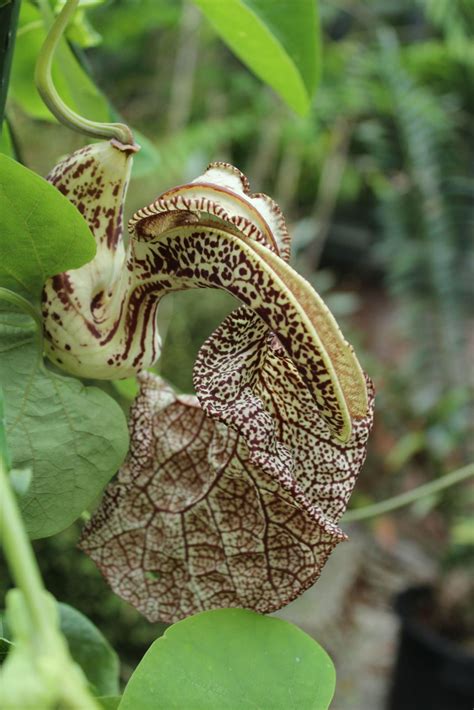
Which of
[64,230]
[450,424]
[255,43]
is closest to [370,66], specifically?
[450,424]

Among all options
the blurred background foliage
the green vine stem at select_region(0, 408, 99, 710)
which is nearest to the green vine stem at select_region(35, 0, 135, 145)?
the green vine stem at select_region(0, 408, 99, 710)

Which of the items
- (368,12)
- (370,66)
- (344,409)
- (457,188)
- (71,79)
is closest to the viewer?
(344,409)

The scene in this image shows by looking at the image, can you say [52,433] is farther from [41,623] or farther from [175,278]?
[41,623]

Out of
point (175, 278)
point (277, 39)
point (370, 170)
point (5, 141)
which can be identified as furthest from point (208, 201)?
point (370, 170)

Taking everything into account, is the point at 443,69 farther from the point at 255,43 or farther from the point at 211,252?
the point at 211,252

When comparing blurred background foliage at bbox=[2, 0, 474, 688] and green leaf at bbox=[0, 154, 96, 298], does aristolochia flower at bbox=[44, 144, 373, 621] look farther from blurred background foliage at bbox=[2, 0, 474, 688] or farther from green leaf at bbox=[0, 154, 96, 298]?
blurred background foliage at bbox=[2, 0, 474, 688]

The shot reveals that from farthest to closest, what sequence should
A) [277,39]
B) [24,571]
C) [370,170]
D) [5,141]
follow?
1. [370,170]
2. [277,39]
3. [5,141]
4. [24,571]
